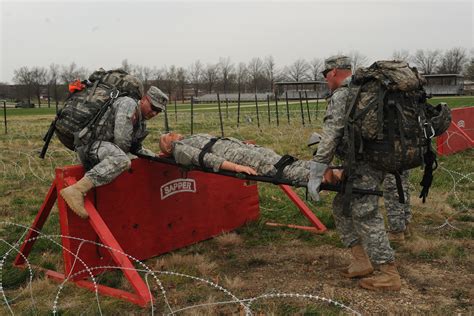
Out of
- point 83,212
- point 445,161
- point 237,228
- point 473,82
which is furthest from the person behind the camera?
point 473,82

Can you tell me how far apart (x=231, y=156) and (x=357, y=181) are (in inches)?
53.1

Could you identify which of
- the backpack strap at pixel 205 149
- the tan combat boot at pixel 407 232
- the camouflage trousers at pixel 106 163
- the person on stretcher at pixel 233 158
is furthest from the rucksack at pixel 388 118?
the camouflage trousers at pixel 106 163

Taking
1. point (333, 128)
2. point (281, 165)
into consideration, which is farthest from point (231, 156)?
point (333, 128)

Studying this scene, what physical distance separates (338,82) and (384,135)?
27.7 inches

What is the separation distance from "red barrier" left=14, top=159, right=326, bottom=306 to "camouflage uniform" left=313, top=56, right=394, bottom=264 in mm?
1803

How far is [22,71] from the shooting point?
83.3 metres

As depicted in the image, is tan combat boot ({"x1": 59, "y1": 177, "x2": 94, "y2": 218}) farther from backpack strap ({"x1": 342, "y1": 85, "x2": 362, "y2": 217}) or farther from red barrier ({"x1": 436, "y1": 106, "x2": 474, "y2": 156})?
red barrier ({"x1": 436, "y1": 106, "x2": 474, "y2": 156})

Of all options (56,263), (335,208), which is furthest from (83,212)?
(335,208)

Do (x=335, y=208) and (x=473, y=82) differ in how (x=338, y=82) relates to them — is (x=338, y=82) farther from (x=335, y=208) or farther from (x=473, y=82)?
(x=473, y=82)

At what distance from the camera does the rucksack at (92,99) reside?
4613 mm

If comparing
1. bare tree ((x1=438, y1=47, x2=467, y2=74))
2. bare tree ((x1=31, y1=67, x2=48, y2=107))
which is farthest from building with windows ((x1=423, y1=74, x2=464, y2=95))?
bare tree ((x1=31, y1=67, x2=48, y2=107))

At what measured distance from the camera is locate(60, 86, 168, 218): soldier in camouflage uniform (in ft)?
13.6

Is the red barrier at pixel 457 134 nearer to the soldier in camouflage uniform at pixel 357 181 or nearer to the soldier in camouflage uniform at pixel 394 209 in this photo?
the soldier in camouflage uniform at pixel 394 209

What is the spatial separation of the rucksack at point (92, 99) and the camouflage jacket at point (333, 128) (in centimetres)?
208
